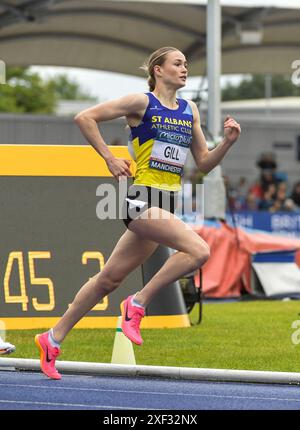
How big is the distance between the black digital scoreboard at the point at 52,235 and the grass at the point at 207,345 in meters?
0.25

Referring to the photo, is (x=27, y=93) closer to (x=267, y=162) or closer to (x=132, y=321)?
(x=267, y=162)

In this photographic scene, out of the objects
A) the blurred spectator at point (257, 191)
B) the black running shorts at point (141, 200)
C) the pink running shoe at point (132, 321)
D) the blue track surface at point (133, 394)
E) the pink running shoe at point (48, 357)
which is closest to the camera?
the blue track surface at point (133, 394)

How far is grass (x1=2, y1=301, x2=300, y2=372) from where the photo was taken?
953 centimetres

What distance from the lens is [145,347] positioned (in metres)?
10.4

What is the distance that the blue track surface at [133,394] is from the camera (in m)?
6.97

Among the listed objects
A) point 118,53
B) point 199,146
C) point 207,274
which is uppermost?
point 118,53

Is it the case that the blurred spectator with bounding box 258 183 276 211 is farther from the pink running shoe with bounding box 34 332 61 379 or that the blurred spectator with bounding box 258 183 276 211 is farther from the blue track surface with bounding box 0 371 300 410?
the pink running shoe with bounding box 34 332 61 379

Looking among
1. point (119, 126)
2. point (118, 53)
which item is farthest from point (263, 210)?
point (118, 53)

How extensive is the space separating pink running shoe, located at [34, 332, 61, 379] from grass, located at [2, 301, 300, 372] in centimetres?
139

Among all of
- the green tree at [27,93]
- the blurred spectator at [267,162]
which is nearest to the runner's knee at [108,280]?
the blurred spectator at [267,162]

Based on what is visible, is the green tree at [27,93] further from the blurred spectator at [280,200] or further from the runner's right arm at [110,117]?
the runner's right arm at [110,117]
